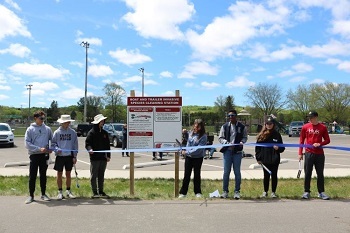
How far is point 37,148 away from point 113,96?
69806 millimetres

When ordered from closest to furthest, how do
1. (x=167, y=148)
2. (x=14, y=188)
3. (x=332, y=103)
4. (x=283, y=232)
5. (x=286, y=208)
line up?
1. (x=283, y=232)
2. (x=286, y=208)
3. (x=167, y=148)
4. (x=14, y=188)
5. (x=332, y=103)

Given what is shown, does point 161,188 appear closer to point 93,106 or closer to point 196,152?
point 196,152

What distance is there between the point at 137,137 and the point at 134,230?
10.7 feet

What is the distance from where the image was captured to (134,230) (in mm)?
5688

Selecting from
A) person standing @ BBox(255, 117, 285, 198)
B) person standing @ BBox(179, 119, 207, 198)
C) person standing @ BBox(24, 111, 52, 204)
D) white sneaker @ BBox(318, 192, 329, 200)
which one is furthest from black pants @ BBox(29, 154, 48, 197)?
white sneaker @ BBox(318, 192, 329, 200)

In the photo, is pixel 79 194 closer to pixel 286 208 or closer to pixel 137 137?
pixel 137 137

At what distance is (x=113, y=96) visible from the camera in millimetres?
76500

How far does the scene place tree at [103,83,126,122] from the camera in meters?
75.8

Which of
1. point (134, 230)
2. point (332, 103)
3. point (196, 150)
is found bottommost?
point (134, 230)

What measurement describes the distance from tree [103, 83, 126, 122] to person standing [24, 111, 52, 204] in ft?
224

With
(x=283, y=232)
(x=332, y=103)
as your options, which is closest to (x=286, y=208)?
(x=283, y=232)

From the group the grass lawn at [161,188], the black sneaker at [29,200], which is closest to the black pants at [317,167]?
the grass lawn at [161,188]

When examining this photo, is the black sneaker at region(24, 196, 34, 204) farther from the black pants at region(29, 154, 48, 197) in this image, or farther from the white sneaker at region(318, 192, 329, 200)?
the white sneaker at region(318, 192, 329, 200)

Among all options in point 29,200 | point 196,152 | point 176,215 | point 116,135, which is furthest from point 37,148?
point 116,135
